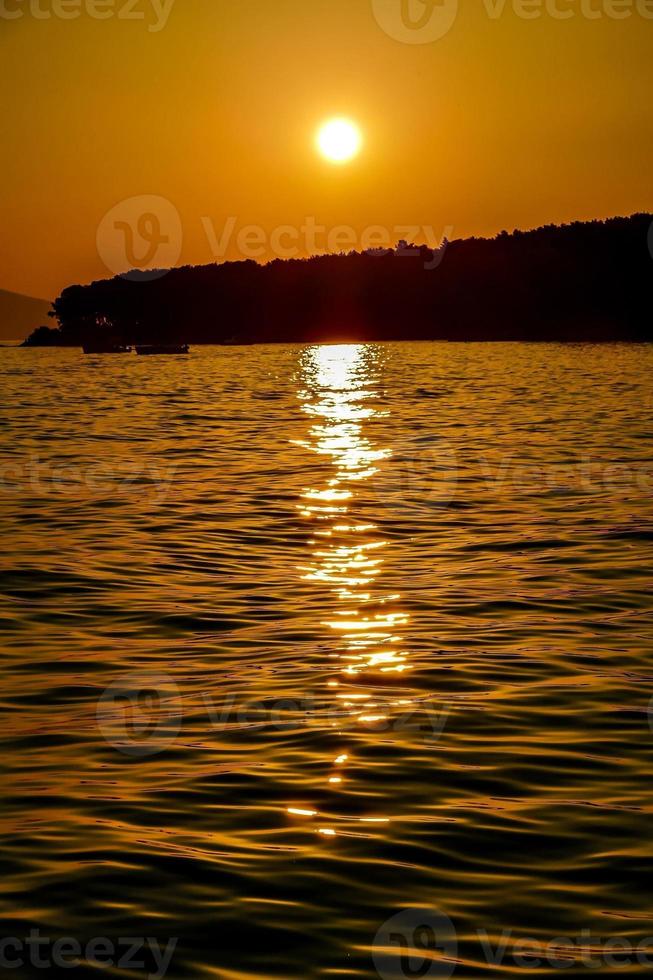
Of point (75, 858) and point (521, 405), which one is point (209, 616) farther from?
point (521, 405)

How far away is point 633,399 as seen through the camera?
47.5 metres

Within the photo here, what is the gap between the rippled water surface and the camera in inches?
237

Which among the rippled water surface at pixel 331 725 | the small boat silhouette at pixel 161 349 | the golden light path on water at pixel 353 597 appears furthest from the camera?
the small boat silhouette at pixel 161 349

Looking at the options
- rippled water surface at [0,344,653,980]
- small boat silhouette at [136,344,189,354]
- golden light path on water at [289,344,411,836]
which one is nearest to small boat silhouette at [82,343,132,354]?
small boat silhouette at [136,344,189,354]

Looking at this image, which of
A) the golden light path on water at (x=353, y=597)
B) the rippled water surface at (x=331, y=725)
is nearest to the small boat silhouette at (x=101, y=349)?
the golden light path on water at (x=353, y=597)

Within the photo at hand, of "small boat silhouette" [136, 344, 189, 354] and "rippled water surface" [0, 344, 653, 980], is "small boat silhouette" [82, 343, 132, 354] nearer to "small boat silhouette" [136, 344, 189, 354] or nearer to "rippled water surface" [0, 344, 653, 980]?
"small boat silhouette" [136, 344, 189, 354]

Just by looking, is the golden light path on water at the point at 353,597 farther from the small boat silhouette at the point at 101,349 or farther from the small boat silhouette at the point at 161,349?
the small boat silhouette at the point at 101,349

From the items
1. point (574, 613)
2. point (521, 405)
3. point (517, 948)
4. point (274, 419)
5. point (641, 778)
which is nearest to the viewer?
point (517, 948)

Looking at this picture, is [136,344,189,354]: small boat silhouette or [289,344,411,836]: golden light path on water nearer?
[289,344,411,836]: golden light path on water

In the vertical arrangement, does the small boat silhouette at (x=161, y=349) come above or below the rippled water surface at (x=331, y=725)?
below

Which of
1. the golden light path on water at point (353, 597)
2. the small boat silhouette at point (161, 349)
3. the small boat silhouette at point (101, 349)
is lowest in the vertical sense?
the small boat silhouette at point (101, 349)

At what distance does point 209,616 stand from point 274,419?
29.5m

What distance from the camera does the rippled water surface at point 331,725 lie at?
6.02 m

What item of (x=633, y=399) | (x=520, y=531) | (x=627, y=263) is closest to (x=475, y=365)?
(x=633, y=399)
